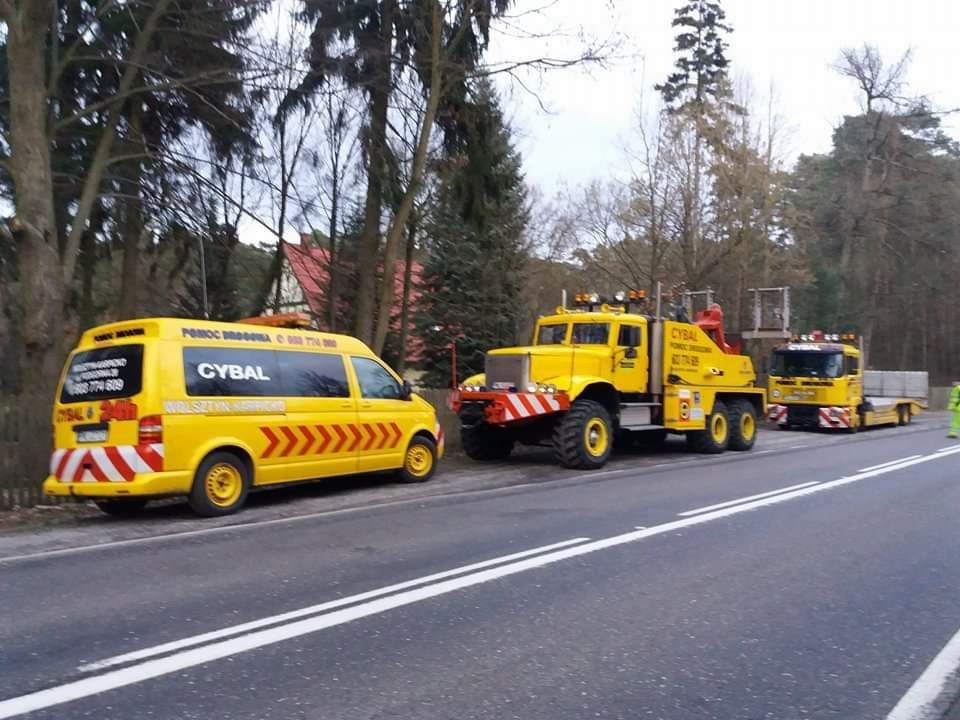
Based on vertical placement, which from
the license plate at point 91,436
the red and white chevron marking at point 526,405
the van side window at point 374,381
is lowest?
the license plate at point 91,436

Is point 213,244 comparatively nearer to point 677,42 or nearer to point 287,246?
point 287,246

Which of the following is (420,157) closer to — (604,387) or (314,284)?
(604,387)

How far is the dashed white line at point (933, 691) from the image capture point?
14.6 ft

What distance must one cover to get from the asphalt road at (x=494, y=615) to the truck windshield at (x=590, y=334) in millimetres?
6096

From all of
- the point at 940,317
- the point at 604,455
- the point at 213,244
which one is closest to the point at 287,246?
the point at 213,244

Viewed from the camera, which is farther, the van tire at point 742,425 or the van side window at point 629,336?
the van tire at point 742,425

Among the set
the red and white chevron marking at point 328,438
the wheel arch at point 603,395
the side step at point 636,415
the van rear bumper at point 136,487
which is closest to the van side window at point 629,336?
the wheel arch at point 603,395

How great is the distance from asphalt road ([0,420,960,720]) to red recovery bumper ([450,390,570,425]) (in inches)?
162

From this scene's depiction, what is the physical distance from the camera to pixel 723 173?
25766 mm

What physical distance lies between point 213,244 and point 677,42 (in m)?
26.2

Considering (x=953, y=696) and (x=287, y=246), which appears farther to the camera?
(x=287, y=246)

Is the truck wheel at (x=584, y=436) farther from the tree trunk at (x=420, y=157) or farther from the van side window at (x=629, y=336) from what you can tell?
the tree trunk at (x=420, y=157)

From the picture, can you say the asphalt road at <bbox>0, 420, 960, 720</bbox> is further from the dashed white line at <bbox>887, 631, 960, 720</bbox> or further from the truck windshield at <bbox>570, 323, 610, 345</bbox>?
the truck windshield at <bbox>570, 323, 610, 345</bbox>

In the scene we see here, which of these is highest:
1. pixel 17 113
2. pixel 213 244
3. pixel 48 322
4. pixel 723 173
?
pixel 723 173
